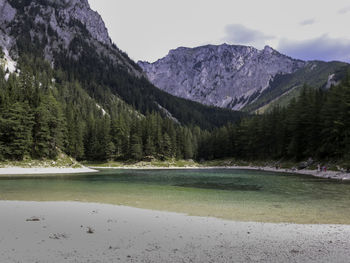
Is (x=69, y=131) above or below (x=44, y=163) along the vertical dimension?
above

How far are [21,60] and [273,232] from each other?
21532cm

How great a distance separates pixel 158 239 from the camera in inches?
435

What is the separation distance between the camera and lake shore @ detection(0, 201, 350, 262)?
879cm

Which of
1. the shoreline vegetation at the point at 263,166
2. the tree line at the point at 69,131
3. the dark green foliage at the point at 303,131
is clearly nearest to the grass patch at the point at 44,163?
the tree line at the point at 69,131

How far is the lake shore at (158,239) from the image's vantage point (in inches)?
346

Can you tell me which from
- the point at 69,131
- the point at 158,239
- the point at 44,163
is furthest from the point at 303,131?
the point at 69,131

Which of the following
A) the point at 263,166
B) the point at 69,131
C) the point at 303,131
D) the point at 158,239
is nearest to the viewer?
the point at 158,239

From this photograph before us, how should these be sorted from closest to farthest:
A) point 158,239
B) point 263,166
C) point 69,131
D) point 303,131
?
point 158,239 → point 303,131 → point 263,166 → point 69,131

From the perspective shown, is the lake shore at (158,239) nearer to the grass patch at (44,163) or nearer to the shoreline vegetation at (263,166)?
the shoreline vegetation at (263,166)

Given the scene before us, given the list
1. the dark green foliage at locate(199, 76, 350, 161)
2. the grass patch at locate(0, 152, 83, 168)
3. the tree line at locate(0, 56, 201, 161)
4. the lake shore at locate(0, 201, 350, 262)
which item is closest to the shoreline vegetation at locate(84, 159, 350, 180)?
the dark green foliage at locate(199, 76, 350, 161)

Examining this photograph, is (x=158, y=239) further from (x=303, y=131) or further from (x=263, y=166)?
(x=263, y=166)

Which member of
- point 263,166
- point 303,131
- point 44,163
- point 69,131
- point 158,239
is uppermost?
point 69,131

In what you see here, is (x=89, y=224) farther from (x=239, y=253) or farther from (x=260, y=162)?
(x=260, y=162)

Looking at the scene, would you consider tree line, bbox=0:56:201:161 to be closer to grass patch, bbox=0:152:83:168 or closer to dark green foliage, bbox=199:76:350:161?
grass patch, bbox=0:152:83:168
